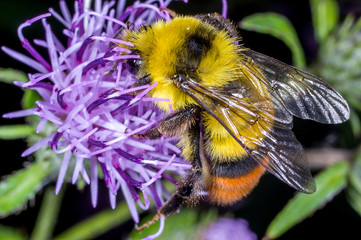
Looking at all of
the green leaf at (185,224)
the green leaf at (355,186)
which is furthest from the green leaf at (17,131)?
the green leaf at (355,186)

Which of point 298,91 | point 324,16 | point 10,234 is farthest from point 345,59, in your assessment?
point 10,234

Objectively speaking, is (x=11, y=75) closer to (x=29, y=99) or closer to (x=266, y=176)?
(x=29, y=99)

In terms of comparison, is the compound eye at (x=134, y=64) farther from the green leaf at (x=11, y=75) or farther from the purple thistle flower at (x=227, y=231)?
the purple thistle flower at (x=227, y=231)

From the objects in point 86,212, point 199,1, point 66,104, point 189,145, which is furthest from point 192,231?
point 199,1

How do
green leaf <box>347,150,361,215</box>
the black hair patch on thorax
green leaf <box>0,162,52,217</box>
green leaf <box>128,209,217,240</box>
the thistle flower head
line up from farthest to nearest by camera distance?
the thistle flower head < green leaf <box>347,150,361,215</box> < green leaf <box>128,209,217,240</box> < green leaf <box>0,162,52,217</box> < the black hair patch on thorax

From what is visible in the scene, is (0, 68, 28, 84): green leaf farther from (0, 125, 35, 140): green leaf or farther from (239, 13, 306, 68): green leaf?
(239, 13, 306, 68): green leaf

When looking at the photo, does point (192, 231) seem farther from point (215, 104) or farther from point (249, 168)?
point (215, 104)

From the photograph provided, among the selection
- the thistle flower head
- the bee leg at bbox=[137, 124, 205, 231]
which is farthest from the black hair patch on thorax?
the thistle flower head
